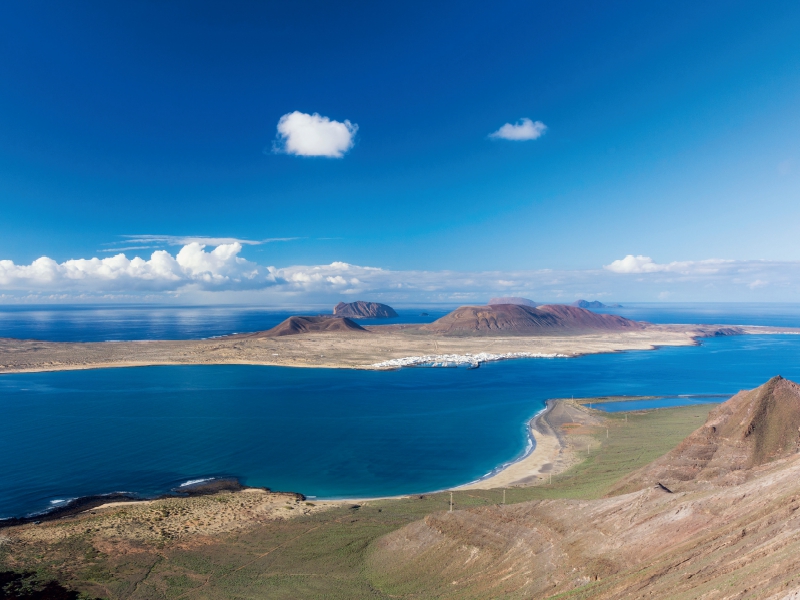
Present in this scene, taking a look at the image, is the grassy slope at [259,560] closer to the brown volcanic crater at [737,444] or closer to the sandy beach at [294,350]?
the brown volcanic crater at [737,444]

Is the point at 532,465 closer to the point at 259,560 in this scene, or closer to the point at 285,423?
the point at 259,560

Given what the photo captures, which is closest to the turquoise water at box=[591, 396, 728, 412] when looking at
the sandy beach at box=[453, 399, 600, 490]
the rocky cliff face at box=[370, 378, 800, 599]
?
the sandy beach at box=[453, 399, 600, 490]

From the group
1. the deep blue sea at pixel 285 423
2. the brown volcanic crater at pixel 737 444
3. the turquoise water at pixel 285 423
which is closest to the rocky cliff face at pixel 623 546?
the brown volcanic crater at pixel 737 444

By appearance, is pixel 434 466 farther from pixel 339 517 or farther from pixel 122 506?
pixel 122 506

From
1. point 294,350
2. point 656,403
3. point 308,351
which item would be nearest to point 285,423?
point 656,403

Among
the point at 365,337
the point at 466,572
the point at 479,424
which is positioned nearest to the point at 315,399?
the point at 479,424

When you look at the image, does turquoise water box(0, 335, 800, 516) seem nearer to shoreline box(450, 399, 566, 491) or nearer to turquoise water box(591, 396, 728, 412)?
shoreline box(450, 399, 566, 491)
